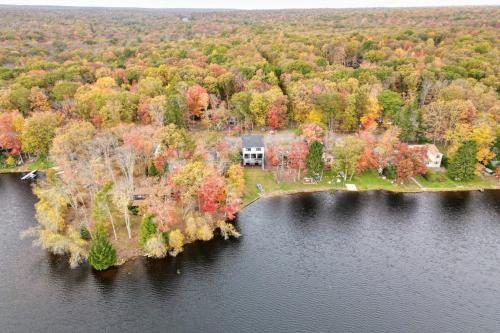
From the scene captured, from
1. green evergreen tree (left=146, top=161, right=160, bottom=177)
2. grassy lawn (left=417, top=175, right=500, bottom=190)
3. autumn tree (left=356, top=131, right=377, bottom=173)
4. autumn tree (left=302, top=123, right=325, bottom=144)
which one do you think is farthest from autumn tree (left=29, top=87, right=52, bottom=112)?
grassy lawn (left=417, top=175, right=500, bottom=190)

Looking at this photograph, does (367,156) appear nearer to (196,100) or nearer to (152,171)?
(152,171)

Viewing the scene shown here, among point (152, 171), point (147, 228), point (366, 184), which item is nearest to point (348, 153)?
point (366, 184)

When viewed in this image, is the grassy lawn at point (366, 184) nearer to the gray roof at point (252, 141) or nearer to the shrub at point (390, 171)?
the shrub at point (390, 171)

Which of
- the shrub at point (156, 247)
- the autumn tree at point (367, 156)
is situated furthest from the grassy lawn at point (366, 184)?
the shrub at point (156, 247)

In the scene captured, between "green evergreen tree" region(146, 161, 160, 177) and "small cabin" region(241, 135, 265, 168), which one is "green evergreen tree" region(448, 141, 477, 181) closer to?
"small cabin" region(241, 135, 265, 168)

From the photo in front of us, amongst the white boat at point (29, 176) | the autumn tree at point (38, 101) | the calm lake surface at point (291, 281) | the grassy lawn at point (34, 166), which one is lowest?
the calm lake surface at point (291, 281)
